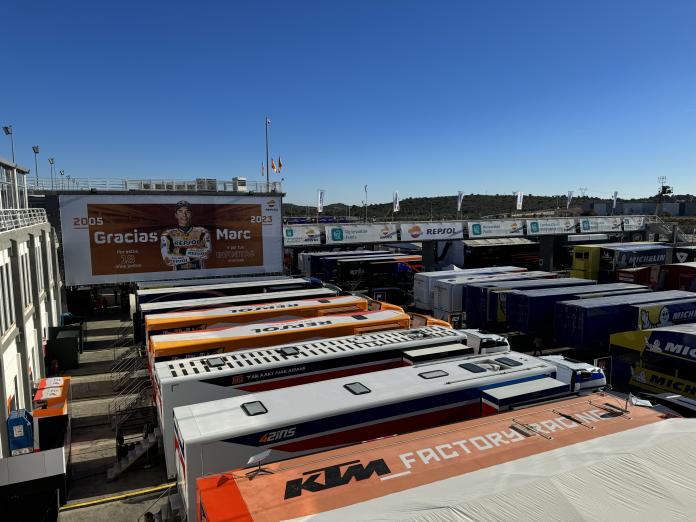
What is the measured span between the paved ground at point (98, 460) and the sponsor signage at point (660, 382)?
15.3 metres

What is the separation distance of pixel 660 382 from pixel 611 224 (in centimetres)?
3552

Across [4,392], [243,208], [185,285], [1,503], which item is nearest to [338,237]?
[243,208]

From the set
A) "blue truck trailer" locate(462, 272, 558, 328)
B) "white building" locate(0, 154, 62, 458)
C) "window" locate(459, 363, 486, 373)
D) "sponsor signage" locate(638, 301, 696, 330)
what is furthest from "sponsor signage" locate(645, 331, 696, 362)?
"white building" locate(0, 154, 62, 458)

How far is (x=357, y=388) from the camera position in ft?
32.7

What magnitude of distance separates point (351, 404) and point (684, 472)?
5322mm

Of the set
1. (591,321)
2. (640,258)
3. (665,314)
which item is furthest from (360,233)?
(665,314)

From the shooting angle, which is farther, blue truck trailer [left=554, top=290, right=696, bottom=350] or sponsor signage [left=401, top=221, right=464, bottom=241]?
sponsor signage [left=401, top=221, right=464, bottom=241]

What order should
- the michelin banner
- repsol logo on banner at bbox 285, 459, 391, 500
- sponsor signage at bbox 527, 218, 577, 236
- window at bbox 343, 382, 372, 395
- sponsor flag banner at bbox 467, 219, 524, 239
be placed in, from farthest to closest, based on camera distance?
sponsor signage at bbox 527, 218, 577, 236
sponsor flag banner at bbox 467, 219, 524, 239
the michelin banner
window at bbox 343, 382, 372, 395
repsol logo on banner at bbox 285, 459, 391, 500

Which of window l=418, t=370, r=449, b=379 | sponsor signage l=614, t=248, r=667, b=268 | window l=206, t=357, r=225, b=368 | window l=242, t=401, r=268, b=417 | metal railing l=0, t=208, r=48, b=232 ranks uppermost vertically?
metal railing l=0, t=208, r=48, b=232

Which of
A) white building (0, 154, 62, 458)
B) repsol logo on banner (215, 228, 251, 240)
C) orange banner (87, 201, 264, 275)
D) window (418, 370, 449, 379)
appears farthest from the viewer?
repsol logo on banner (215, 228, 251, 240)

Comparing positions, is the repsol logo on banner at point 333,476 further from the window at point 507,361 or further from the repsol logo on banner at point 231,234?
the repsol logo on banner at point 231,234

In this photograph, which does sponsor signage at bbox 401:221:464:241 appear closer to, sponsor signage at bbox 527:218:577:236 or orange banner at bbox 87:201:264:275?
sponsor signage at bbox 527:218:577:236

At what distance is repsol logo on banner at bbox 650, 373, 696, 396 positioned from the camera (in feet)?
47.6

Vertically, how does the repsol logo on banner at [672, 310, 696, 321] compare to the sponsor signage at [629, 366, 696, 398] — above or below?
above
